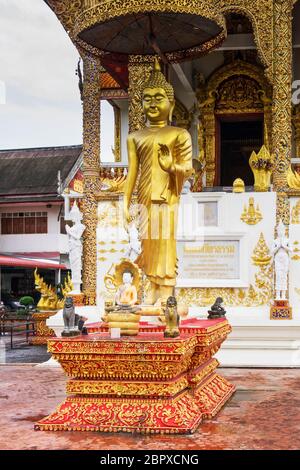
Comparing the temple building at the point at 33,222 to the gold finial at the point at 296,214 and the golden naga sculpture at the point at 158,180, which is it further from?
the golden naga sculpture at the point at 158,180

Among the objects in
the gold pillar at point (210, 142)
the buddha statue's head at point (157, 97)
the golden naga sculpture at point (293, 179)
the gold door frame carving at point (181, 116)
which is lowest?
the golden naga sculpture at point (293, 179)

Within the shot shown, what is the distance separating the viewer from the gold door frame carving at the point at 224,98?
13.3 metres

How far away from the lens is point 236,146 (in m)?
14.5

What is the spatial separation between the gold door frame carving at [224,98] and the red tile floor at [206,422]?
5.99 metres

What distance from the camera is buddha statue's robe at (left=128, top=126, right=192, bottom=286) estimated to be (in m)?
6.71

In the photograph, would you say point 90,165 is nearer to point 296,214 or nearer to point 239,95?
point 296,214

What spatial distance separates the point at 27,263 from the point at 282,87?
1286 cm

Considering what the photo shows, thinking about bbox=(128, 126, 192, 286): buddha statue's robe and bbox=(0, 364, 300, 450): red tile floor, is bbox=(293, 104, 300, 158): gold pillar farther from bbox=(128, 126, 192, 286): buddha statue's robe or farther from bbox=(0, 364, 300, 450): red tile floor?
bbox=(128, 126, 192, 286): buddha statue's robe

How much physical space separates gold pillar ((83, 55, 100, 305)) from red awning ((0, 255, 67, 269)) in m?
9.24

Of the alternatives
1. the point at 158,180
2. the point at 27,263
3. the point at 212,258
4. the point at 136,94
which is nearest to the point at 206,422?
the point at 158,180

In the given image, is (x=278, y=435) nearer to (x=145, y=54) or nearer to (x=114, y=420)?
(x=114, y=420)

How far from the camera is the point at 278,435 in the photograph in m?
5.32

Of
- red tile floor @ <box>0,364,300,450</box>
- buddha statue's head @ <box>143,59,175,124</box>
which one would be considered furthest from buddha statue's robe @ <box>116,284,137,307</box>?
buddha statue's head @ <box>143,59,175,124</box>

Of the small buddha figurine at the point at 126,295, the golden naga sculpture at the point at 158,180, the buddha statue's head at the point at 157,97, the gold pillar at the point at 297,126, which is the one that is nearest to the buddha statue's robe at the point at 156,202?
the golden naga sculpture at the point at 158,180
